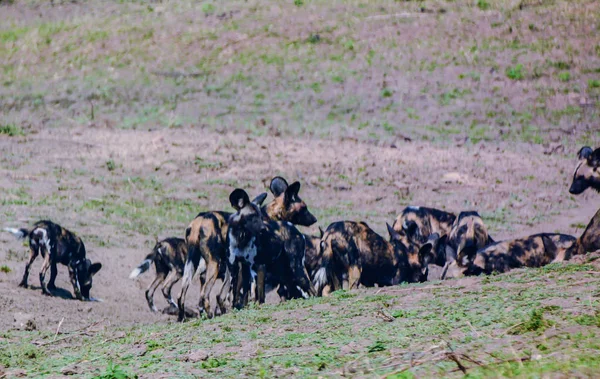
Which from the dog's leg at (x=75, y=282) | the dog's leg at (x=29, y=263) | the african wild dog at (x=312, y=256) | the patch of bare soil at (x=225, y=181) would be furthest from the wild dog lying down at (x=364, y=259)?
the dog's leg at (x=29, y=263)

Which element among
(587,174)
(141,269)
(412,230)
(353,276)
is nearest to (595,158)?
(587,174)

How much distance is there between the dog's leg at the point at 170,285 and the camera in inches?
382

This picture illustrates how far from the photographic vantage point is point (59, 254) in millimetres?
9680

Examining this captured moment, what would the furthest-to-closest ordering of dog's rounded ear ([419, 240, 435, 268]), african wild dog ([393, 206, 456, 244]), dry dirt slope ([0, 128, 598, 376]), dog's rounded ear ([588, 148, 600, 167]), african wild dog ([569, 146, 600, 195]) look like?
african wild dog ([569, 146, 600, 195])
dog's rounded ear ([588, 148, 600, 167])
african wild dog ([393, 206, 456, 244])
dog's rounded ear ([419, 240, 435, 268])
dry dirt slope ([0, 128, 598, 376])

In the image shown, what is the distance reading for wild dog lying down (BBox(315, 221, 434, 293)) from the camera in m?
9.71

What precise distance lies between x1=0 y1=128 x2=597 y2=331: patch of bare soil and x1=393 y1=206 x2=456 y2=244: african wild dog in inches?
22.7

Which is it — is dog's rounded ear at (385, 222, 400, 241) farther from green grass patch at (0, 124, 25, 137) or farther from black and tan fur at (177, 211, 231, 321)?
green grass patch at (0, 124, 25, 137)

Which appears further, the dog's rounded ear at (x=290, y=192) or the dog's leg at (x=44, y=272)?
the dog's rounded ear at (x=290, y=192)

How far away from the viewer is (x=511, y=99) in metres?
17.0

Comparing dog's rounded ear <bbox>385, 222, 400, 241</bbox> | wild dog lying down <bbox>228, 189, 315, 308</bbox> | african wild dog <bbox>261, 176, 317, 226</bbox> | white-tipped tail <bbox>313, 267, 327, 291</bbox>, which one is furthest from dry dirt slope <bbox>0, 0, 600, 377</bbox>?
white-tipped tail <bbox>313, 267, 327, 291</bbox>

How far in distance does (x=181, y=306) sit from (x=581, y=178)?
5.17 m

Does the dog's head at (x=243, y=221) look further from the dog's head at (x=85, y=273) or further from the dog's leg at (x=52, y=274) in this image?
the dog's leg at (x=52, y=274)

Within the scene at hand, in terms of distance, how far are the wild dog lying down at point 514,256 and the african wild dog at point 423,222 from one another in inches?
51.8

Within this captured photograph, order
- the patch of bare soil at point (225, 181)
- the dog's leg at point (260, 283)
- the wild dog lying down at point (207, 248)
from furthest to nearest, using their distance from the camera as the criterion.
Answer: the patch of bare soil at point (225, 181) < the dog's leg at point (260, 283) < the wild dog lying down at point (207, 248)
